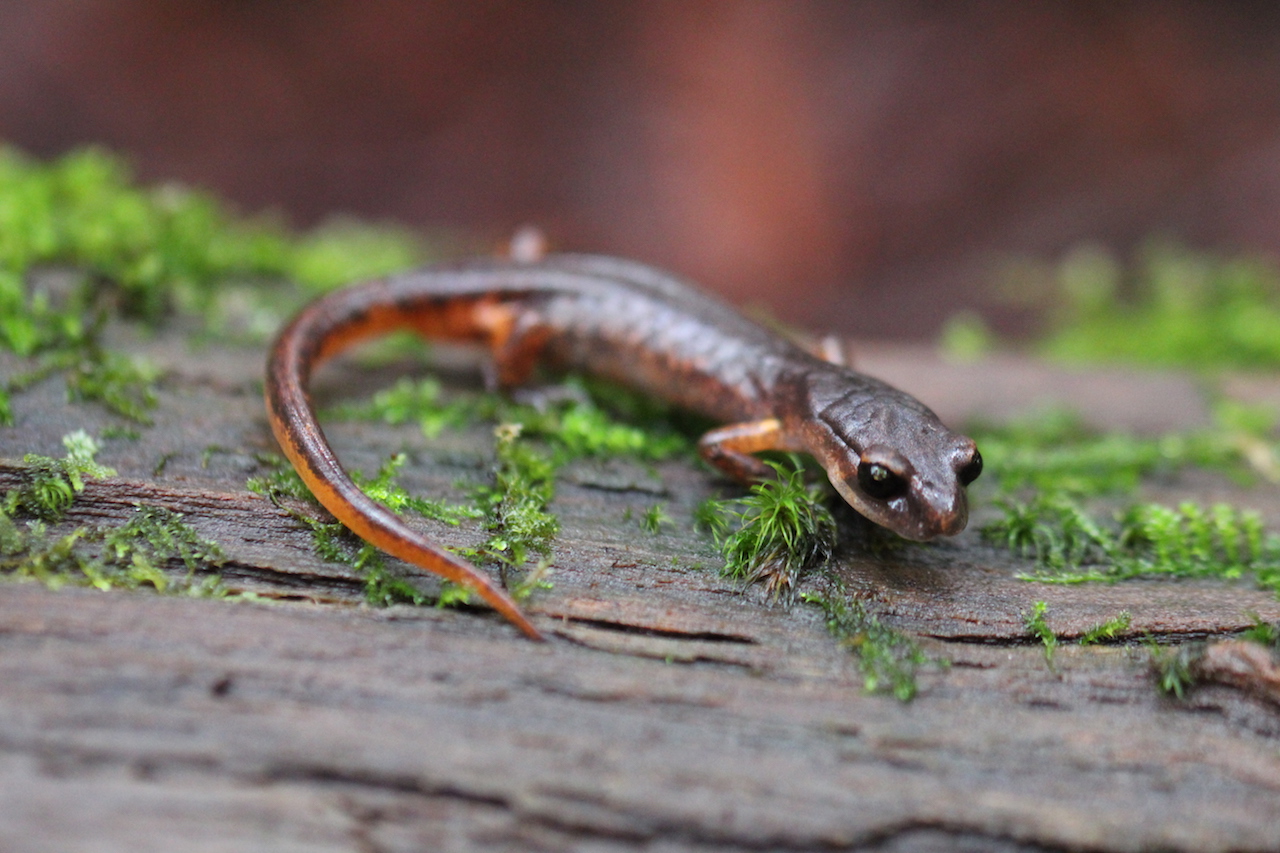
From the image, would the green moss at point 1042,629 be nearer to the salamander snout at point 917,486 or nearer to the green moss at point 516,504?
the salamander snout at point 917,486

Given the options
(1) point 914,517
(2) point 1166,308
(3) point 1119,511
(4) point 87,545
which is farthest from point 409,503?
(2) point 1166,308

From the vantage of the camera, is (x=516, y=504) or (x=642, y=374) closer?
(x=516, y=504)

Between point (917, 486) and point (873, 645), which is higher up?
point (917, 486)

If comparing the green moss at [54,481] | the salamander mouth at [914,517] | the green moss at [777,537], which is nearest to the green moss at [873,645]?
the green moss at [777,537]

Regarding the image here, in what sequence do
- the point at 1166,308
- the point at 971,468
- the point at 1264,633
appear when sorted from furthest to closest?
the point at 1166,308 → the point at 971,468 → the point at 1264,633

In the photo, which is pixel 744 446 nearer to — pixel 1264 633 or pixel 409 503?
pixel 409 503

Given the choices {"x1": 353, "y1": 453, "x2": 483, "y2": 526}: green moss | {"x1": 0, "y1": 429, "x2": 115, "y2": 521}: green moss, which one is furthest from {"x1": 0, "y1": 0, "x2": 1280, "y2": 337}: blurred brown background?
{"x1": 0, "y1": 429, "x2": 115, "y2": 521}: green moss

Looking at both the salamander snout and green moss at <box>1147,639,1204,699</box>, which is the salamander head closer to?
the salamander snout

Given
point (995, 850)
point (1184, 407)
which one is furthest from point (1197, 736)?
point (1184, 407)
